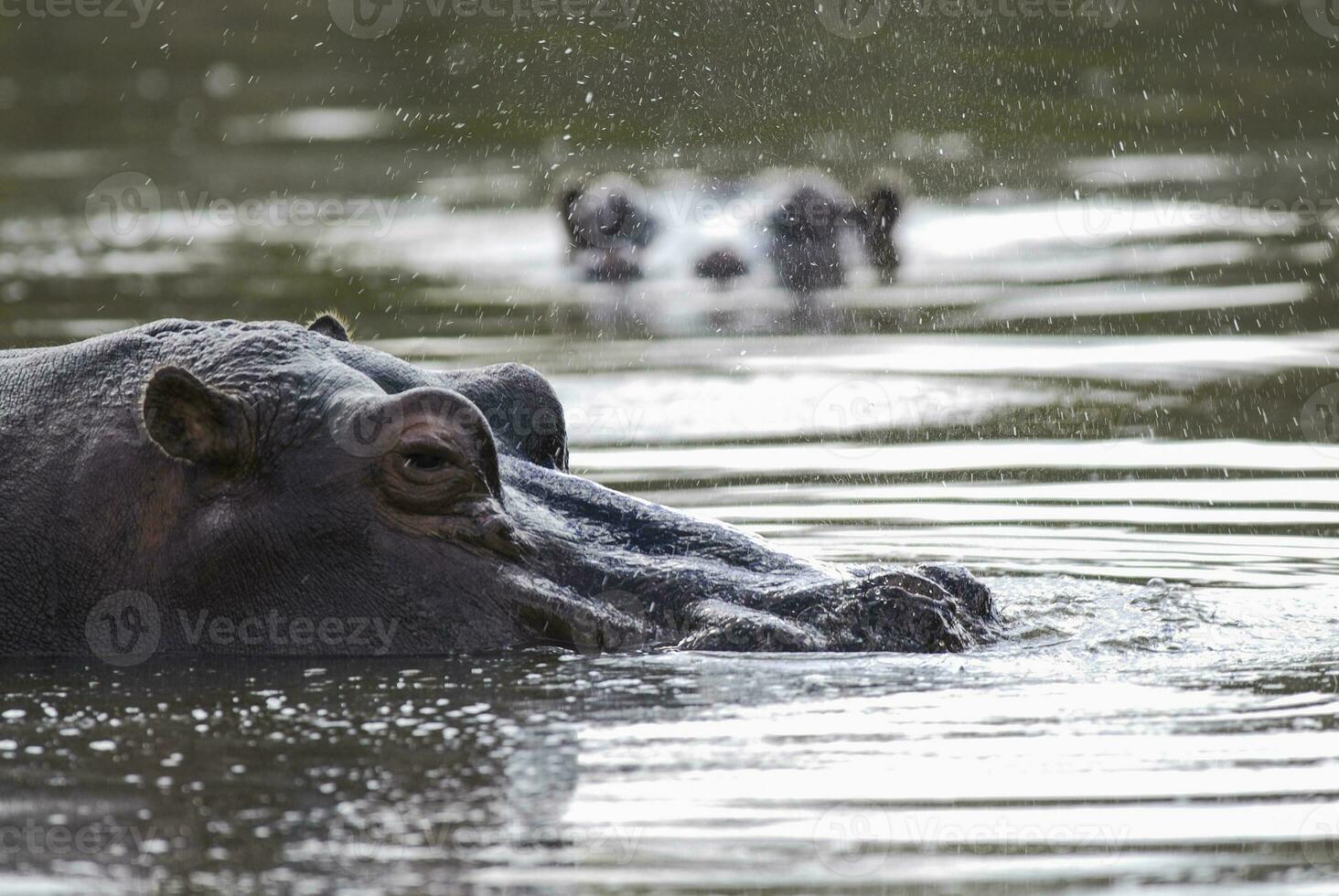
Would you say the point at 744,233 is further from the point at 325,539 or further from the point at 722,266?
the point at 325,539

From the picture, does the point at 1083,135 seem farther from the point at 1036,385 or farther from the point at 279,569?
the point at 279,569

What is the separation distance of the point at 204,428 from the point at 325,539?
0.45 m

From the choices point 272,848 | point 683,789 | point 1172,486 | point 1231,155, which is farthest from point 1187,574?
point 1231,155

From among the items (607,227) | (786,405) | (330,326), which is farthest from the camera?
(607,227)

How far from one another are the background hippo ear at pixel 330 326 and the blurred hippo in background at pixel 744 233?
854 cm

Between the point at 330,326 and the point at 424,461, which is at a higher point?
the point at 330,326

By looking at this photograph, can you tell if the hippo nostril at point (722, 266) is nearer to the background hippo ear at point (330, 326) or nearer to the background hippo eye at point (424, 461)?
the background hippo ear at point (330, 326)

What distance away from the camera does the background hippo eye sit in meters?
5.93

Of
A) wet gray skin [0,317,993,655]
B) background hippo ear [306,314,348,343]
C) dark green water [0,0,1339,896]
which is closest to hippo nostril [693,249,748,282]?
dark green water [0,0,1339,896]

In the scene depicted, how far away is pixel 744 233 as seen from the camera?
16.4 metres

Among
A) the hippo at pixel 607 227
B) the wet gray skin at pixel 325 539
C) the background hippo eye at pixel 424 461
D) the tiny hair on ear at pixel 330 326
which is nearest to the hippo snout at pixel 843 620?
the wet gray skin at pixel 325 539

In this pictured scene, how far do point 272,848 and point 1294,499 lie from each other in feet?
18.0

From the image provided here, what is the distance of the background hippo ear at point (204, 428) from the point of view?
591 centimetres

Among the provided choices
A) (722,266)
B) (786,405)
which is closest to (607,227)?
(722,266)
